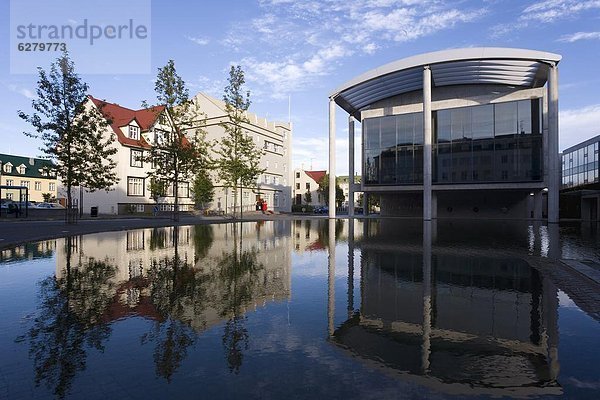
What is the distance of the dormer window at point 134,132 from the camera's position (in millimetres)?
50219

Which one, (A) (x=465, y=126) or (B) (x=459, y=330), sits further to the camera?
(A) (x=465, y=126)

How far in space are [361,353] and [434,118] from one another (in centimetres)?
4608

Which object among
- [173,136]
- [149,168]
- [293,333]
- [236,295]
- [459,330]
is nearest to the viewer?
[293,333]

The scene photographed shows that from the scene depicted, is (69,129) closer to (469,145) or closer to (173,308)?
(173,308)

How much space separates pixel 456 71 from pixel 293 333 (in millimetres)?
42541

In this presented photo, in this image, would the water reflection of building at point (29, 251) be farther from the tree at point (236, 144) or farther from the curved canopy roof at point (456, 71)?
the curved canopy roof at point (456, 71)

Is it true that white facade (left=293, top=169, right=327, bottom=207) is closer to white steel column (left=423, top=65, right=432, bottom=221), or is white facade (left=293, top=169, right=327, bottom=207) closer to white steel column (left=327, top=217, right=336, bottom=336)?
white steel column (left=423, top=65, right=432, bottom=221)

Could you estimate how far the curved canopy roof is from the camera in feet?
121

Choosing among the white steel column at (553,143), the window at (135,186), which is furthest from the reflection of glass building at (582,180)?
the window at (135,186)

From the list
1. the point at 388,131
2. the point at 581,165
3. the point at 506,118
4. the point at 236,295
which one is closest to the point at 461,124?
the point at 506,118

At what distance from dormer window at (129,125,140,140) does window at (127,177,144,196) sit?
232 inches

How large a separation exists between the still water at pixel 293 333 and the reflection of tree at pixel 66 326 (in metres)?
0.02

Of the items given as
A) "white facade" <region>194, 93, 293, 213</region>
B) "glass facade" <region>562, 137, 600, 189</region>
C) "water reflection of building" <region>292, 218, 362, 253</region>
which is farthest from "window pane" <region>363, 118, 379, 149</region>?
"water reflection of building" <region>292, 218, 362, 253</region>

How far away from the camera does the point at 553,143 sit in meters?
37.9
